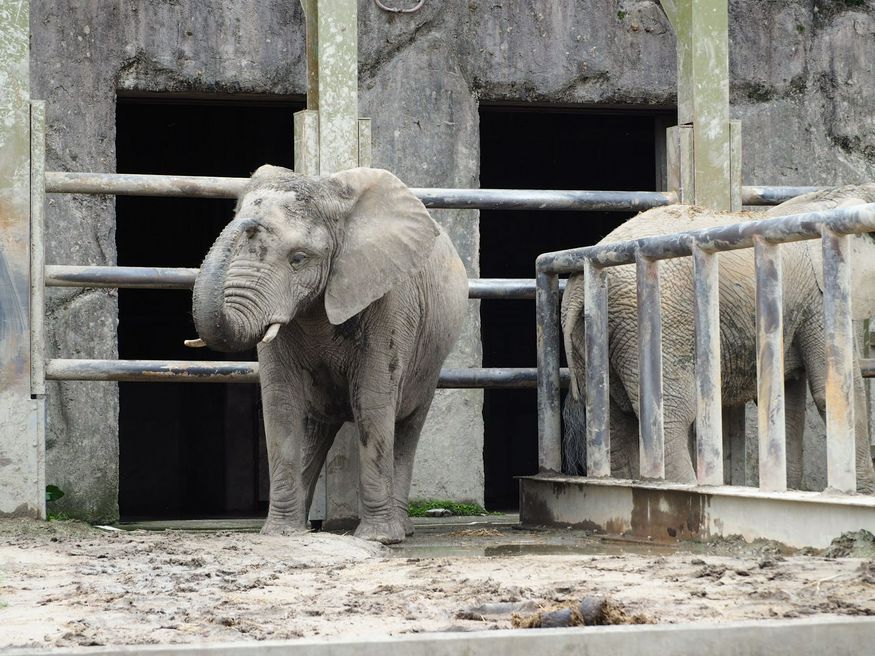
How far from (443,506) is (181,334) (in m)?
5.72

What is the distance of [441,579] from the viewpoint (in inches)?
178

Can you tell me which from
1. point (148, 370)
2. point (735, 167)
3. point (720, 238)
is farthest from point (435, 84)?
point (720, 238)

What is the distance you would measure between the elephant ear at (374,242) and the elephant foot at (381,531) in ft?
2.65

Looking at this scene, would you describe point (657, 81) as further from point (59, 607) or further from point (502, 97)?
point (59, 607)

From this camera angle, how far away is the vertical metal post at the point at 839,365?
5023mm

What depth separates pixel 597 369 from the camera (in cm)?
666

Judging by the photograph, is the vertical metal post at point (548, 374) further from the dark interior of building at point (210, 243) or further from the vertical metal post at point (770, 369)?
the dark interior of building at point (210, 243)

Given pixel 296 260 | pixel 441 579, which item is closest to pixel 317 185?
pixel 296 260

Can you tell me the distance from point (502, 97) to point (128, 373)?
2.73 m

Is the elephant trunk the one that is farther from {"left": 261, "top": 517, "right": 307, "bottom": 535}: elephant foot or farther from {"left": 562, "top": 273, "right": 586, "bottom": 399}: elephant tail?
{"left": 562, "top": 273, "right": 586, "bottom": 399}: elephant tail

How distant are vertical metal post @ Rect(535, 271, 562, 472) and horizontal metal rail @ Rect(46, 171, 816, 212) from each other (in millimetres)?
389

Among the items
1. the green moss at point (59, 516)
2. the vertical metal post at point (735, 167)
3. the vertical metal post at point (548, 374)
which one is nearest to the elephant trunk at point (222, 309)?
the vertical metal post at point (548, 374)

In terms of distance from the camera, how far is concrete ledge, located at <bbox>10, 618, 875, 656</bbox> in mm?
3100

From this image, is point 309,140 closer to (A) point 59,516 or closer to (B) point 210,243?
(A) point 59,516
